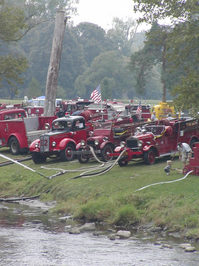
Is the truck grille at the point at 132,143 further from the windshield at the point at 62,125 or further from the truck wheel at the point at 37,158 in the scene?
the truck wheel at the point at 37,158

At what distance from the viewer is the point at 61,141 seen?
24203mm

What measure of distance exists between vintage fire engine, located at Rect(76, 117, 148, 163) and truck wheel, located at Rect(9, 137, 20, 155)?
4.18 m

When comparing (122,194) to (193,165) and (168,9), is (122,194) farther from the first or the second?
(168,9)

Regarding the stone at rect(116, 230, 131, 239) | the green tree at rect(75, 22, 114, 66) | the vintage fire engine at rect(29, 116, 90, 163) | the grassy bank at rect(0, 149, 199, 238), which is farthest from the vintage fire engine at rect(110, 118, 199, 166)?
the green tree at rect(75, 22, 114, 66)

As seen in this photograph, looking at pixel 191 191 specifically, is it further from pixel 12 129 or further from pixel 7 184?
pixel 12 129

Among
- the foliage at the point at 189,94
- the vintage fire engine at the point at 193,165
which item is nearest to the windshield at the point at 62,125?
the foliage at the point at 189,94

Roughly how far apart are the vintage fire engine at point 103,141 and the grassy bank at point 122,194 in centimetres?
61

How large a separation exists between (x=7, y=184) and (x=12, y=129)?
596cm

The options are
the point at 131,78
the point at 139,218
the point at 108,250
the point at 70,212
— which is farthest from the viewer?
the point at 131,78

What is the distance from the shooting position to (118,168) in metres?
21.2

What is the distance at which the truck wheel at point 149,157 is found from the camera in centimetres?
2116

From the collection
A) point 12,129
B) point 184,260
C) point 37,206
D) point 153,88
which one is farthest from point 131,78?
point 184,260

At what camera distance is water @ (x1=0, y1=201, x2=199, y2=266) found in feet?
39.7

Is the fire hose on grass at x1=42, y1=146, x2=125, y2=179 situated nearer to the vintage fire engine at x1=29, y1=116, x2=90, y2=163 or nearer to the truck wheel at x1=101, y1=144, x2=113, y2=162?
the truck wheel at x1=101, y1=144, x2=113, y2=162
